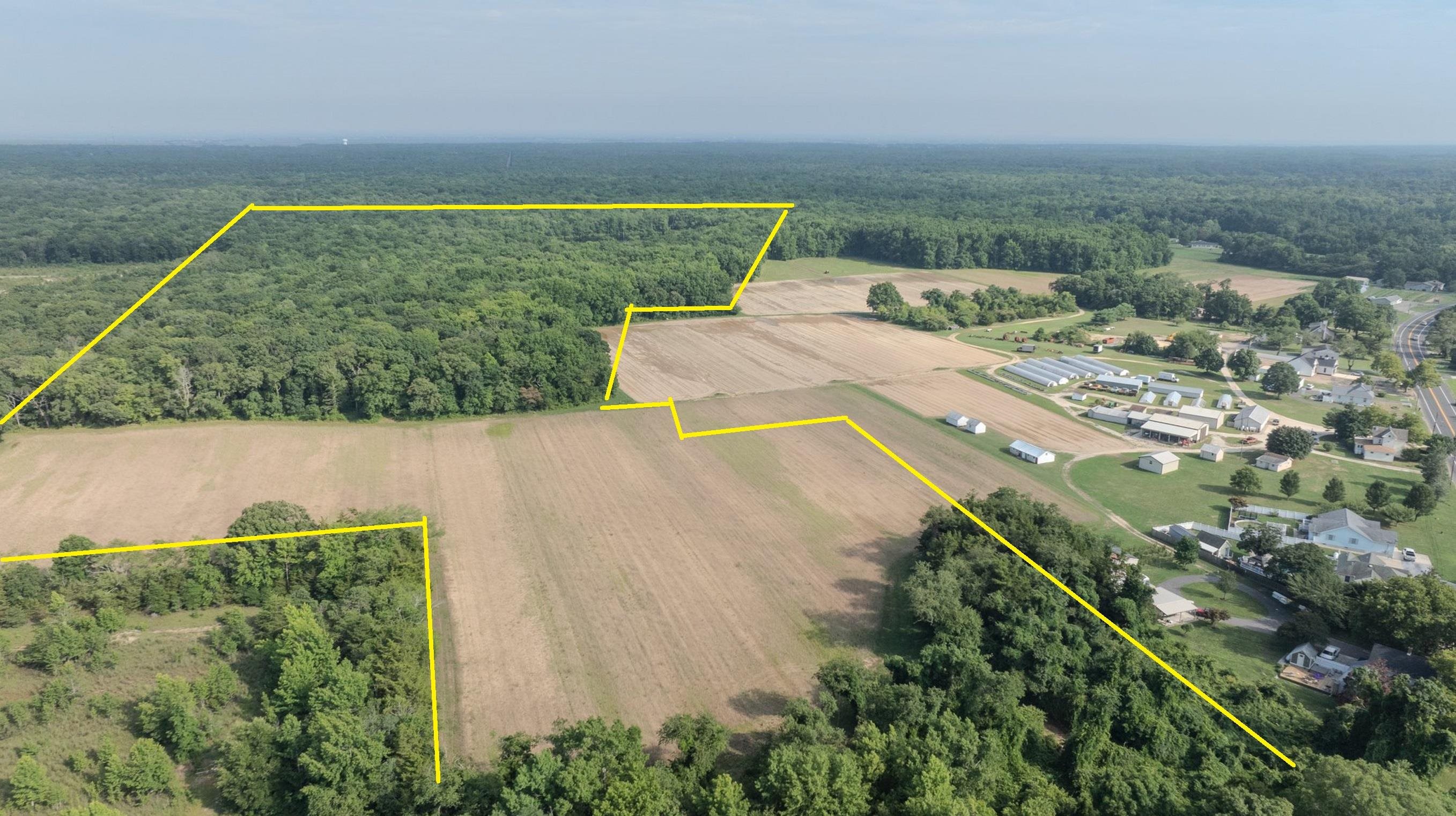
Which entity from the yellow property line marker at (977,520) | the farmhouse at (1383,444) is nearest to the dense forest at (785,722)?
the yellow property line marker at (977,520)

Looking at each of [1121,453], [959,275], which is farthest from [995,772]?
[959,275]

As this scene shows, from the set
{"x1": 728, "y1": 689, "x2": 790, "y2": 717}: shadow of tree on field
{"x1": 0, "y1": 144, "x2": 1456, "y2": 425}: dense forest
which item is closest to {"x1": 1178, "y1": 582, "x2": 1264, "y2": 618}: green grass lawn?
{"x1": 728, "y1": 689, "x2": 790, "y2": 717}: shadow of tree on field

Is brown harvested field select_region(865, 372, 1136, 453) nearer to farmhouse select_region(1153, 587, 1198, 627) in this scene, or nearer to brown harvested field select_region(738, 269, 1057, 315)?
farmhouse select_region(1153, 587, 1198, 627)

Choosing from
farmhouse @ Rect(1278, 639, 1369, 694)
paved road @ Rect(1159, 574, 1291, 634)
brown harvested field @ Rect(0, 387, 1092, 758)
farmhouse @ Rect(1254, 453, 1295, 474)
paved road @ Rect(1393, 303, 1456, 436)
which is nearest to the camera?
farmhouse @ Rect(1278, 639, 1369, 694)

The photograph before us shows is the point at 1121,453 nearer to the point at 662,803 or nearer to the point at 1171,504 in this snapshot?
the point at 1171,504

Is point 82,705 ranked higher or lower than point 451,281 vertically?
lower

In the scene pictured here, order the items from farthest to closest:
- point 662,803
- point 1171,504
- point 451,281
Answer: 1. point 451,281
2. point 1171,504
3. point 662,803

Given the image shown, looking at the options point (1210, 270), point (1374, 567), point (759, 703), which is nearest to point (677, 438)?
point (759, 703)

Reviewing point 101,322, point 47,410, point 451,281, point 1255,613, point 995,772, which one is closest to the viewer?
point 995,772
